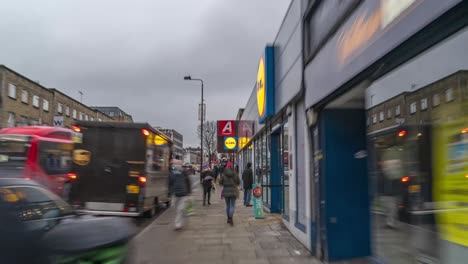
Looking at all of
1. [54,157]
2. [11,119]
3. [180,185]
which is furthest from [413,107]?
[11,119]

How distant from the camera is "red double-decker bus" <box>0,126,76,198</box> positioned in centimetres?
1329

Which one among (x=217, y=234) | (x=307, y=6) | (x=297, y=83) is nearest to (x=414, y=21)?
(x=307, y=6)

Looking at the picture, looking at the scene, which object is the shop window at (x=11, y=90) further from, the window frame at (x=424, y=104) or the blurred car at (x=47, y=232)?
the window frame at (x=424, y=104)

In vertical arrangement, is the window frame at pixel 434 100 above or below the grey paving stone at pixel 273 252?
above

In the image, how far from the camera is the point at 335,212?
6.67 metres

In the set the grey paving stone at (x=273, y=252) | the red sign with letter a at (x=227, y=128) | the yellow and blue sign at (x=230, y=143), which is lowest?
the grey paving stone at (x=273, y=252)

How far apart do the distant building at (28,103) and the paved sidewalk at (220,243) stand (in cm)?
2771

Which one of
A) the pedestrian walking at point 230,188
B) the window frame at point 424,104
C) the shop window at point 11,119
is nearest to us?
the window frame at point 424,104

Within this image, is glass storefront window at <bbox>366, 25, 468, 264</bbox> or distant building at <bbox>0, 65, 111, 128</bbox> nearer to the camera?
glass storefront window at <bbox>366, 25, 468, 264</bbox>

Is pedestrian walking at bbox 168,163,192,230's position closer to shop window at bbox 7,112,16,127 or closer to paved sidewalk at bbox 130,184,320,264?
paved sidewalk at bbox 130,184,320,264

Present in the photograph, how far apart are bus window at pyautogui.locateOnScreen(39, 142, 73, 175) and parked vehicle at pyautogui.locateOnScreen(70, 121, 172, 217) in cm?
300

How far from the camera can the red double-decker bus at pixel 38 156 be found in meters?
13.3

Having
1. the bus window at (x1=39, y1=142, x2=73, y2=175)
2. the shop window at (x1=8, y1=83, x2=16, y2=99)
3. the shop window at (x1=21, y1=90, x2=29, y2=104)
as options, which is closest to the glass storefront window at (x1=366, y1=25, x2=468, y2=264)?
the bus window at (x1=39, y1=142, x2=73, y2=175)

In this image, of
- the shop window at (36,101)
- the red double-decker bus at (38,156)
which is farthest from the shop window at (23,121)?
the red double-decker bus at (38,156)
